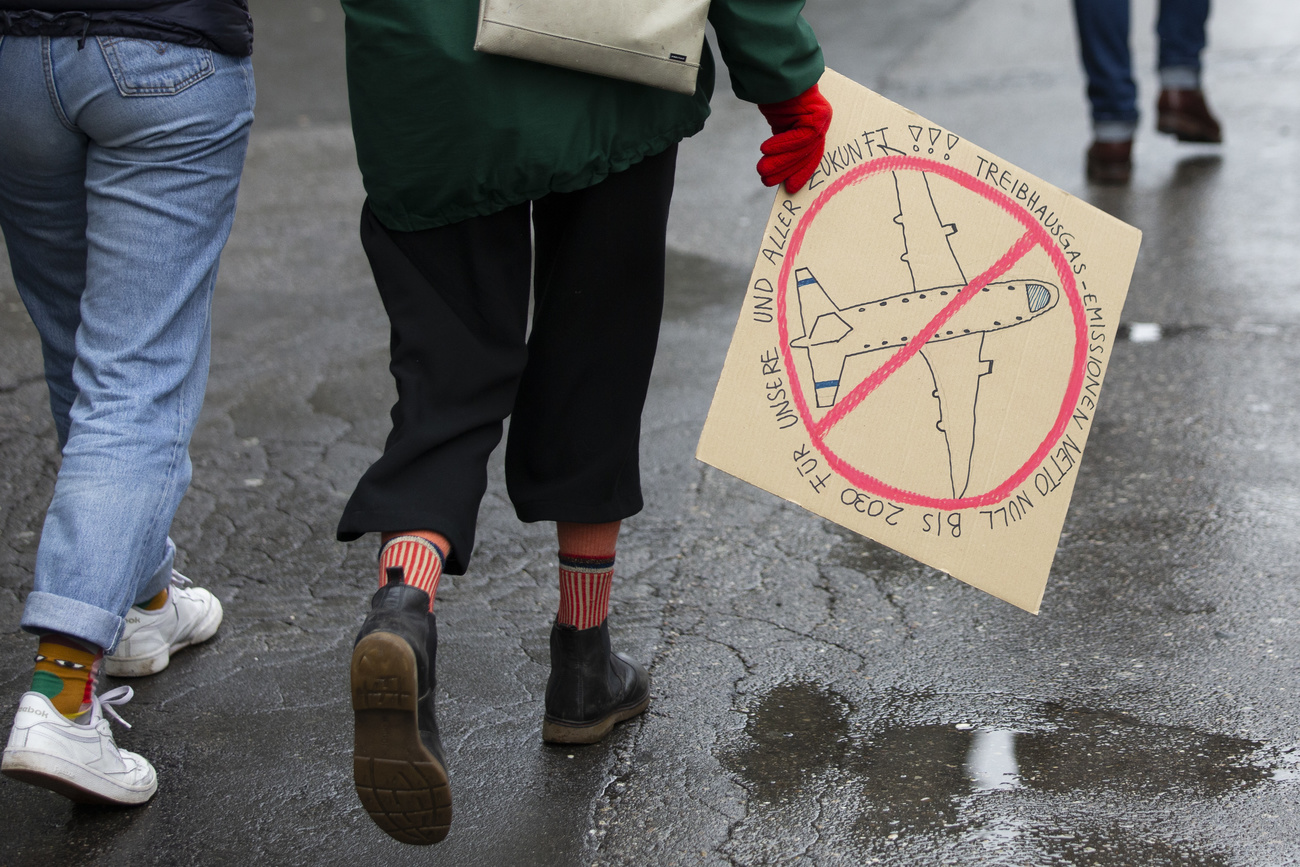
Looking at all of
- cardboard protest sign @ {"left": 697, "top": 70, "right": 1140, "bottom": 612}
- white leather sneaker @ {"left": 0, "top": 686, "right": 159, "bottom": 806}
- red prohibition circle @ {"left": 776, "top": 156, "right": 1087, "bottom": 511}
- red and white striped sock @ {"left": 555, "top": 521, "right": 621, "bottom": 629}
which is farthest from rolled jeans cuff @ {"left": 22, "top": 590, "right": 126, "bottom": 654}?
red prohibition circle @ {"left": 776, "top": 156, "right": 1087, "bottom": 511}

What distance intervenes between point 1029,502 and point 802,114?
801 mm

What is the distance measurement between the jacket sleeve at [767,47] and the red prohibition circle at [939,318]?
11.5 inches

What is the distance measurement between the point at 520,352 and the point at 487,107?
1.24ft

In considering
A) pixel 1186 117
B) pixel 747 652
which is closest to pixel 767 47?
pixel 747 652

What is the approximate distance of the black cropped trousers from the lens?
78.2 inches

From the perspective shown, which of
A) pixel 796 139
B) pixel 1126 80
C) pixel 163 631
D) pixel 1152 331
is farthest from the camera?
pixel 1126 80

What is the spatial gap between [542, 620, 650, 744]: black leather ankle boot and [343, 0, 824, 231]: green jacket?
0.78 m

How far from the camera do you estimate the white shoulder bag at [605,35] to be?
5.91 feet

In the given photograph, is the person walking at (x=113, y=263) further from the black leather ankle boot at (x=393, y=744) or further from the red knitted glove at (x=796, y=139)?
the red knitted glove at (x=796, y=139)

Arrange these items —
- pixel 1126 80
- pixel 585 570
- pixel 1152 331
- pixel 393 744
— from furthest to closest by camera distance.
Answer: pixel 1126 80, pixel 1152 331, pixel 585 570, pixel 393 744

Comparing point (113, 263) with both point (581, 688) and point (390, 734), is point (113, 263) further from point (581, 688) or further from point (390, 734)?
point (581, 688)

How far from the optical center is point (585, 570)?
7.51 ft

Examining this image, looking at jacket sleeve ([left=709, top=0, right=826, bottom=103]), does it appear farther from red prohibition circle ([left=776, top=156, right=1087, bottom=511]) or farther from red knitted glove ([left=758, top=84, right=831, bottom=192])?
red prohibition circle ([left=776, top=156, right=1087, bottom=511])

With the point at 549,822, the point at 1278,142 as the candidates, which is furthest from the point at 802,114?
the point at 1278,142
